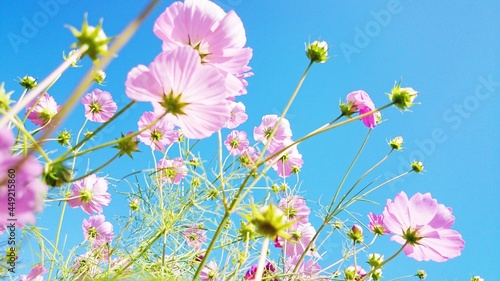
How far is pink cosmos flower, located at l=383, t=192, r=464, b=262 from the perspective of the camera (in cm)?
57

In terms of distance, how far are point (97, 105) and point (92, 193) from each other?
215mm

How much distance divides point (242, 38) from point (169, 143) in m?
0.50

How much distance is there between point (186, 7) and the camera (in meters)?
0.40

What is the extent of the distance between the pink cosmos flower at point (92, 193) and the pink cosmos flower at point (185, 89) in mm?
640

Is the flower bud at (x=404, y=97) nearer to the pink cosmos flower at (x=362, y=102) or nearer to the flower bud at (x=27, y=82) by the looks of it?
the pink cosmos flower at (x=362, y=102)

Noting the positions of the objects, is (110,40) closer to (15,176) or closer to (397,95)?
(15,176)

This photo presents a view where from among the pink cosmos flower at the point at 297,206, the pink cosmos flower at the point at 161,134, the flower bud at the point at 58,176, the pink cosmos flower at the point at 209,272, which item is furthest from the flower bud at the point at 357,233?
the flower bud at the point at 58,176

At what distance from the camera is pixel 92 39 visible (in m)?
0.24

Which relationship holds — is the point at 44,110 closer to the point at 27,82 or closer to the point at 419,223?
the point at 27,82

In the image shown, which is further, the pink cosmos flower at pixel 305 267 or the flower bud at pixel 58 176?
the pink cosmos flower at pixel 305 267

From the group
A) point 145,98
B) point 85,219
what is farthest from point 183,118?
point 85,219

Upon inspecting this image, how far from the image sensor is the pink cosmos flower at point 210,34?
1.29ft

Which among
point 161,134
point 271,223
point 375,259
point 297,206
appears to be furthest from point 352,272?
point 271,223

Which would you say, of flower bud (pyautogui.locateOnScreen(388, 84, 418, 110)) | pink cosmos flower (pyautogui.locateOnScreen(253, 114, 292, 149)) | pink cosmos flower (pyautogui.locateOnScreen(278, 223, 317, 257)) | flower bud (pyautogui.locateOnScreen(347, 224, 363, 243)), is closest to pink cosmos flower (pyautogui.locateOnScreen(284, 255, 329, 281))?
pink cosmos flower (pyautogui.locateOnScreen(278, 223, 317, 257))
